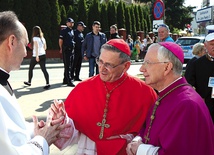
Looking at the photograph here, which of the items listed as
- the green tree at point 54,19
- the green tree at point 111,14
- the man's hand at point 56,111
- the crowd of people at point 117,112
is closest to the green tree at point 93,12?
the green tree at point 111,14

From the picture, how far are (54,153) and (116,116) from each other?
230 cm

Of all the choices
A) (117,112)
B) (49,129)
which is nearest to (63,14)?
(117,112)

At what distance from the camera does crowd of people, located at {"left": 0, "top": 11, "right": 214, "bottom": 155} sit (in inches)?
81.2

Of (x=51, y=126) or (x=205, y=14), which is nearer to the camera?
(x=51, y=126)

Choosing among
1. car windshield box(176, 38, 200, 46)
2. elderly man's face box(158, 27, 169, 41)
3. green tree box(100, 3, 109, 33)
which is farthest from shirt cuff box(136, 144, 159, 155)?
green tree box(100, 3, 109, 33)

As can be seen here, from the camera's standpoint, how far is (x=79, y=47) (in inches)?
440

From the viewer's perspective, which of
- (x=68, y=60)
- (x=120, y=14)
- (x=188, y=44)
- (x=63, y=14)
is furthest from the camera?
(x=120, y=14)

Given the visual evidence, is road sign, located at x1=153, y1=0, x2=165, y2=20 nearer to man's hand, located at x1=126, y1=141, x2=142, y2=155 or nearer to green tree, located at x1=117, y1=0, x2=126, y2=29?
man's hand, located at x1=126, y1=141, x2=142, y2=155

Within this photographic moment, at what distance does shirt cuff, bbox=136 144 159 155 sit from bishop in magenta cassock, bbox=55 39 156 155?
0.48 meters

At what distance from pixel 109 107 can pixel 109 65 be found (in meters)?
0.39

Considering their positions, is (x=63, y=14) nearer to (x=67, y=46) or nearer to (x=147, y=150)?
(x=67, y=46)

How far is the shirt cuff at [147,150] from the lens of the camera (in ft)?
7.70

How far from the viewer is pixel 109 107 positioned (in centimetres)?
303

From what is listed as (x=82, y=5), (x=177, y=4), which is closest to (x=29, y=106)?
(x=82, y=5)
